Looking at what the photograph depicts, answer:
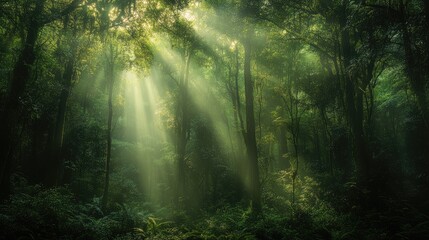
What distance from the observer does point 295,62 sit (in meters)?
21.3

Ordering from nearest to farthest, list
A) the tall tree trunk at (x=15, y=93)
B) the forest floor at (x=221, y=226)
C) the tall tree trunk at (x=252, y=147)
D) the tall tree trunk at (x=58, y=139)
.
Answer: the forest floor at (x=221, y=226), the tall tree trunk at (x=15, y=93), the tall tree trunk at (x=252, y=147), the tall tree trunk at (x=58, y=139)

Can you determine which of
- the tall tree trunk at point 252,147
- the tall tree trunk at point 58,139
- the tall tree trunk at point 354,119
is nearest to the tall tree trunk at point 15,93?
the tall tree trunk at point 58,139

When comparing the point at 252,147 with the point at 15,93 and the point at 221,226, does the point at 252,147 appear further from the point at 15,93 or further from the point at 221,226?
the point at 15,93

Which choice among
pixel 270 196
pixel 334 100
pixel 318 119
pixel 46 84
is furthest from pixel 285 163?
pixel 46 84

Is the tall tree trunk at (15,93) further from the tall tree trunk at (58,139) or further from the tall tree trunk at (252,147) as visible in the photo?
the tall tree trunk at (252,147)

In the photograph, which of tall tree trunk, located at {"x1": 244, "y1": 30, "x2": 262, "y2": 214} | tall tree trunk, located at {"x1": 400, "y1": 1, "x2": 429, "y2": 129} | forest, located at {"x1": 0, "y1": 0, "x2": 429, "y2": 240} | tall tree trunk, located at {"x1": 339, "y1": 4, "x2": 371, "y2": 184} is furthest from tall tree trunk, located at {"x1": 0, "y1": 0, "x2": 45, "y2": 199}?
tall tree trunk, located at {"x1": 339, "y1": 4, "x2": 371, "y2": 184}

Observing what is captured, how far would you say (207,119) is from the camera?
77.6 ft

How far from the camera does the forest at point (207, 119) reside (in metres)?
10.6

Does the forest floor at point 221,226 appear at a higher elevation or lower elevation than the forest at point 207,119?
lower

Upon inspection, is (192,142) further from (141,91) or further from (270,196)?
(141,91)

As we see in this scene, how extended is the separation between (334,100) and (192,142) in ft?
35.2

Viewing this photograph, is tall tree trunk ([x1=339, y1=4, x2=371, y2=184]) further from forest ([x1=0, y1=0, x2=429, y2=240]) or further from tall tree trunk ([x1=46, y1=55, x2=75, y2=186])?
tall tree trunk ([x1=46, y1=55, x2=75, y2=186])

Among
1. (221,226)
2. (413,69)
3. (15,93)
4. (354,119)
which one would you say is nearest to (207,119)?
(354,119)

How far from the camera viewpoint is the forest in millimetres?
10555
